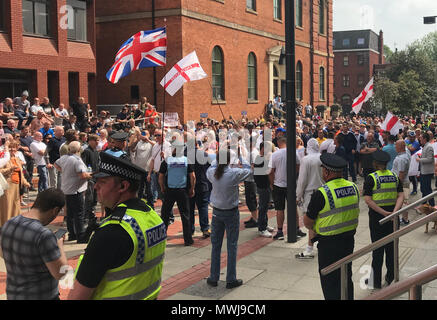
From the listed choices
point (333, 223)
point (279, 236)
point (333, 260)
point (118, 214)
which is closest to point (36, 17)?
point (279, 236)

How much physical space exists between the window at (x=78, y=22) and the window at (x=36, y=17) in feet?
4.70

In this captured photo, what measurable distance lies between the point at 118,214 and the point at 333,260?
3.21 metres

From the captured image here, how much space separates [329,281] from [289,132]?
428cm

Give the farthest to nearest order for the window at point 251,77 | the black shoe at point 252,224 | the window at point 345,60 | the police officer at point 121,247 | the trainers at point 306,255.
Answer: the window at point 345,60
the window at point 251,77
the black shoe at point 252,224
the trainers at point 306,255
the police officer at point 121,247

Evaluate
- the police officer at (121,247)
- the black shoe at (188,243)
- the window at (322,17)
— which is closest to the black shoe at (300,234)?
the black shoe at (188,243)

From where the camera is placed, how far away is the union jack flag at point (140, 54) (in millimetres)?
12359

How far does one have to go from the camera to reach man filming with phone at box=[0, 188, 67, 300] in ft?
12.4

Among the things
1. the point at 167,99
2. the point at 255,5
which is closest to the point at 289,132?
the point at 167,99

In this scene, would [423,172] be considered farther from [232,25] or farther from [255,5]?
[255,5]

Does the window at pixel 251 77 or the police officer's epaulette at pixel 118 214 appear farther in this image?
the window at pixel 251 77

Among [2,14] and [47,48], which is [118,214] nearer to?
[2,14]

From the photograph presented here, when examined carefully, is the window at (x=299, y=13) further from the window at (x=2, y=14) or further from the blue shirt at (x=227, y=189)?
the blue shirt at (x=227, y=189)

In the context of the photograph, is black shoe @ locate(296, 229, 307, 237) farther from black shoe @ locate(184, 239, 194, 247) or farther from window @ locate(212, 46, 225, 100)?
window @ locate(212, 46, 225, 100)
